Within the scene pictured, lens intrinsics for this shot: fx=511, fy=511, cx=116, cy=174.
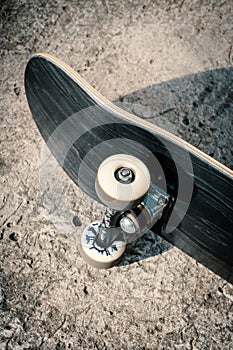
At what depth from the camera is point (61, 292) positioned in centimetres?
162

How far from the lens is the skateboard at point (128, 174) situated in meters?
1.32

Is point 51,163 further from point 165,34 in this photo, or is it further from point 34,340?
point 165,34

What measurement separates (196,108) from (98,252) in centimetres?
77

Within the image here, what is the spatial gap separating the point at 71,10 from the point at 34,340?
1472mm

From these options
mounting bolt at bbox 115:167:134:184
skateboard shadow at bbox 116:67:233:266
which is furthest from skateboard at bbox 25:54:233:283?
skateboard shadow at bbox 116:67:233:266

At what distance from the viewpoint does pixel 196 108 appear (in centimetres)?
206

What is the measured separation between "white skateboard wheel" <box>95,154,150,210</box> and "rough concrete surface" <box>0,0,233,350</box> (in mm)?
467

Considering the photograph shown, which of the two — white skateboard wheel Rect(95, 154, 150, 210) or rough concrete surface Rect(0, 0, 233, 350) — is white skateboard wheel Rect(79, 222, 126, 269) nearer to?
rough concrete surface Rect(0, 0, 233, 350)

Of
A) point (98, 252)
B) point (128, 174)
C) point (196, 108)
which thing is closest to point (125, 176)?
point (128, 174)

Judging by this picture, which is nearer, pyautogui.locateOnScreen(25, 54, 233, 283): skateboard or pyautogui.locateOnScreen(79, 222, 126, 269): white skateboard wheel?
pyautogui.locateOnScreen(25, 54, 233, 283): skateboard

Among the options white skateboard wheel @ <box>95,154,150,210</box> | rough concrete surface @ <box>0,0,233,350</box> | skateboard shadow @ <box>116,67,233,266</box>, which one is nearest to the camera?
white skateboard wheel @ <box>95,154,150,210</box>

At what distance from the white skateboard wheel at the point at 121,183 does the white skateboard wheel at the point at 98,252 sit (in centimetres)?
38

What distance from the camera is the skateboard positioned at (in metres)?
1.32

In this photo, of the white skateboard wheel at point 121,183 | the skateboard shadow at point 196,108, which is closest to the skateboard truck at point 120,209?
the white skateboard wheel at point 121,183
